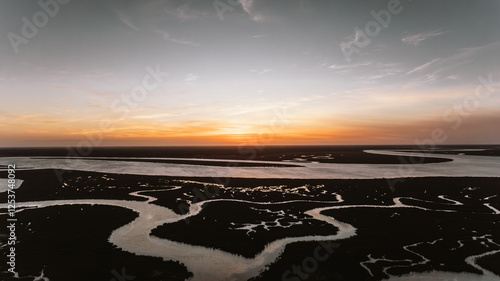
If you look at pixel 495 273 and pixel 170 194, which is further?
pixel 170 194

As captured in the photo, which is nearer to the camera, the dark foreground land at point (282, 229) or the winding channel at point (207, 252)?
the winding channel at point (207, 252)

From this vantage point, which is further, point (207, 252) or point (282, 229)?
point (282, 229)

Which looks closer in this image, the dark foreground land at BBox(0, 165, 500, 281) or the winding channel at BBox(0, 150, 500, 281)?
the winding channel at BBox(0, 150, 500, 281)

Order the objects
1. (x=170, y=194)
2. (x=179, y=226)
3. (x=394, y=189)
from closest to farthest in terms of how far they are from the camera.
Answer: (x=179, y=226), (x=170, y=194), (x=394, y=189)

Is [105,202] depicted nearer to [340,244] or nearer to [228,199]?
[228,199]

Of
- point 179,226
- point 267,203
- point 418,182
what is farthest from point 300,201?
point 418,182

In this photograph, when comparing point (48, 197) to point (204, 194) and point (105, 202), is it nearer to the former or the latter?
point (105, 202)

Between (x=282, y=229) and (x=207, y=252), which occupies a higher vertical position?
(x=282, y=229)

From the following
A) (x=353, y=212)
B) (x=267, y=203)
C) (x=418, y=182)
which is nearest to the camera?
(x=353, y=212)
